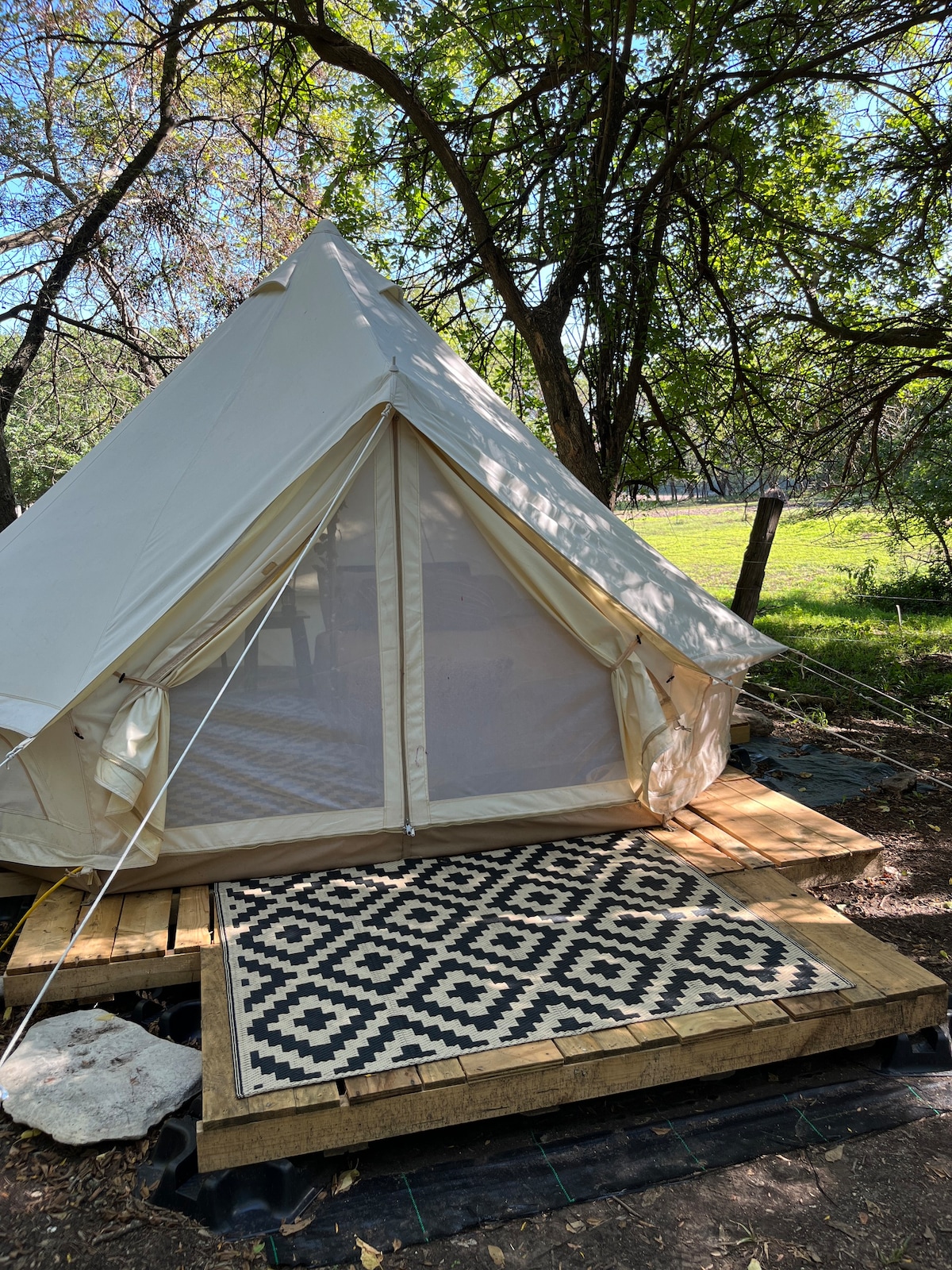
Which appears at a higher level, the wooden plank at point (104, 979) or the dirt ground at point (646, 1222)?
the wooden plank at point (104, 979)

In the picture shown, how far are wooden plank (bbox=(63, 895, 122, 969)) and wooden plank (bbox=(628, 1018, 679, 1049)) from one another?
4.30 feet

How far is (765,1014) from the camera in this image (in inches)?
84.4

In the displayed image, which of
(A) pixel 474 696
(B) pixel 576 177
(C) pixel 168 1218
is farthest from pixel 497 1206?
(B) pixel 576 177

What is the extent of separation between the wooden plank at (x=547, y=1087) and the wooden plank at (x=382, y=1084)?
0.02 m

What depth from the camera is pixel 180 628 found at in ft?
8.59

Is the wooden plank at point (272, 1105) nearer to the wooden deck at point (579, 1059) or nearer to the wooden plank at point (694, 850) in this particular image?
the wooden deck at point (579, 1059)

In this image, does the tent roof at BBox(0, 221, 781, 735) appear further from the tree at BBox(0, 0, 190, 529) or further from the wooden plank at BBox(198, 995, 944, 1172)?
the tree at BBox(0, 0, 190, 529)

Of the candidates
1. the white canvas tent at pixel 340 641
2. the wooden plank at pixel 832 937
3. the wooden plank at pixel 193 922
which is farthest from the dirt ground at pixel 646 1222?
the white canvas tent at pixel 340 641

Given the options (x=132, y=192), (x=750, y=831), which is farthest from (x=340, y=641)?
(x=132, y=192)

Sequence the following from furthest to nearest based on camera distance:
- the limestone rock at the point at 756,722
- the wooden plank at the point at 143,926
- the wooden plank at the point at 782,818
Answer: the limestone rock at the point at 756,722 → the wooden plank at the point at 782,818 → the wooden plank at the point at 143,926

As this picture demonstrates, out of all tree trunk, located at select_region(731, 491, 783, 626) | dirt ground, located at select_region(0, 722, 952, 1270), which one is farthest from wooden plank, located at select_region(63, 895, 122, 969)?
tree trunk, located at select_region(731, 491, 783, 626)

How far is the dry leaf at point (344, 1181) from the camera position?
72.5 inches

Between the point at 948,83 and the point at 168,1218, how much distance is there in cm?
556

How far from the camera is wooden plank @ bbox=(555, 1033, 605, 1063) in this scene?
1.99 meters
